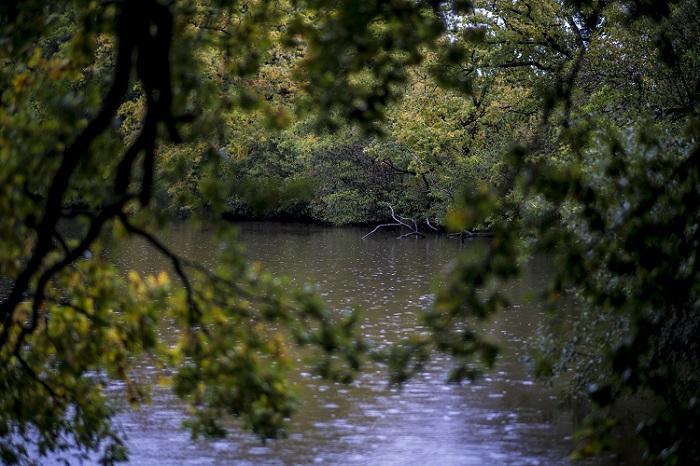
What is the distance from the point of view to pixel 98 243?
7.14 metres

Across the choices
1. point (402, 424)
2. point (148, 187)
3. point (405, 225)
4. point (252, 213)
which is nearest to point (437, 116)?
point (405, 225)

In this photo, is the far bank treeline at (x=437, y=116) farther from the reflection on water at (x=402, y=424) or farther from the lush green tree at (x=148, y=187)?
the reflection on water at (x=402, y=424)

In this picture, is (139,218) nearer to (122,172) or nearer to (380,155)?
(122,172)

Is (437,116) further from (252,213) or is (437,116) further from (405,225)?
(252,213)


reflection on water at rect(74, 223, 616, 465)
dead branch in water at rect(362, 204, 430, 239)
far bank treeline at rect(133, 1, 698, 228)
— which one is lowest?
reflection on water at rect(74, 223, 616, 465)

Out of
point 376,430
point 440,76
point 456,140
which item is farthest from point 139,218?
point 456,140

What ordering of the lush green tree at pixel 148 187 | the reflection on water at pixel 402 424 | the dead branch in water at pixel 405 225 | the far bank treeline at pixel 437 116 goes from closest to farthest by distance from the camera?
the lush green tree at pixel 148 187 < the far bank treeline at pixel 437 116 < the reflection on water at pixel 402 424 < the dead branch in water at pixel 405 225

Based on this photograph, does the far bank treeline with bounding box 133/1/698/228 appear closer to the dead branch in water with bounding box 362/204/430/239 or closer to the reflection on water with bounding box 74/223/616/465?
the dead branch in water with bounding box 362/204/430/239

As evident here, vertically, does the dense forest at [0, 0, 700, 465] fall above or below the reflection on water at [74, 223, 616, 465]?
above

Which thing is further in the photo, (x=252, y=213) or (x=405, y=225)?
(x=405, y=225)

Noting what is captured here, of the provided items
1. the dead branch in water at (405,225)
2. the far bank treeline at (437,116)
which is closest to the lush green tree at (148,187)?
the far bank treeline at (437,116)

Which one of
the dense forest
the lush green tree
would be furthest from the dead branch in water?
the lush green tree

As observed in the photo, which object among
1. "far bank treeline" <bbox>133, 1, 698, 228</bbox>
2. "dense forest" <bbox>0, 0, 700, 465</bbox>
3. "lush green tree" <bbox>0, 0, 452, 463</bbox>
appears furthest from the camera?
"far bank treeline" <bbox>133, 1, 698, 228</bbox>

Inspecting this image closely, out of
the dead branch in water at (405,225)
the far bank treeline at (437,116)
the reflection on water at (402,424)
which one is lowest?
the reflection on water at (402,424)
